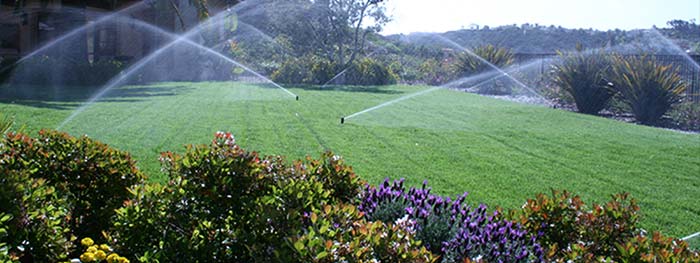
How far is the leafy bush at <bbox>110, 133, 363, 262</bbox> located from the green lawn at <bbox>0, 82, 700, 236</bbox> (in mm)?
2847

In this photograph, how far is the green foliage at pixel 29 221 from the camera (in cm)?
303

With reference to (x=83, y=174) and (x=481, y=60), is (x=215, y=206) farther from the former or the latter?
(x=481, y=60)

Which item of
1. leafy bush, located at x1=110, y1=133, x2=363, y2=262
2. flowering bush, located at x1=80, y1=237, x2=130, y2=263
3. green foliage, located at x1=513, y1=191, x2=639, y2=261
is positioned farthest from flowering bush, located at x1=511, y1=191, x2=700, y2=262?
flowering bush, located at x1=80, y1=237, x2=130, y2=263

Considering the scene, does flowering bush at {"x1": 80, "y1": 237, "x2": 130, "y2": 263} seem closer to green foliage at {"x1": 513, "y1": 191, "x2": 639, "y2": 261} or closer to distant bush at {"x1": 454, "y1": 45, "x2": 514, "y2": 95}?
green foliage at {"x1": 513, "y1": 191, "x2": 639, "y2": 261}

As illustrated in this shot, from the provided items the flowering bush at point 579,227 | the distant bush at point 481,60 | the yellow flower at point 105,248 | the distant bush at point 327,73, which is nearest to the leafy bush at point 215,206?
the yellow flower at point 105,248

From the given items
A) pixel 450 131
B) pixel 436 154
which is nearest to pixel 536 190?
pixel 436 154

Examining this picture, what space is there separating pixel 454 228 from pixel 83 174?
2.15 m

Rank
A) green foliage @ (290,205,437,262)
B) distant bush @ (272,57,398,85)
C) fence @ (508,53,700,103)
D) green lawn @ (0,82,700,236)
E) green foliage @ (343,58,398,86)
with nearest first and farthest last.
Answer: green foliage @ (290,205,437,262) < green lawn @ (0,82,700,236) < fence @ (508,53,700,103) < distant bush @ (272,57,398,85) < green foliage @ (343,58,398,86)

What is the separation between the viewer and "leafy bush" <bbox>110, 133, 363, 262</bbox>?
3045 millimetres

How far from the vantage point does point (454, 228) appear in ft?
10.9

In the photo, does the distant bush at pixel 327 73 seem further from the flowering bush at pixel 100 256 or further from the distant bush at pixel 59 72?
the flowering bush at pixel 100 256

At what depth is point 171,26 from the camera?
28.3 metres

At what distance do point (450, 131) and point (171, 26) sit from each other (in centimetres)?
2033

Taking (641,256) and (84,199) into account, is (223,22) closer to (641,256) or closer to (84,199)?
(84,199)
